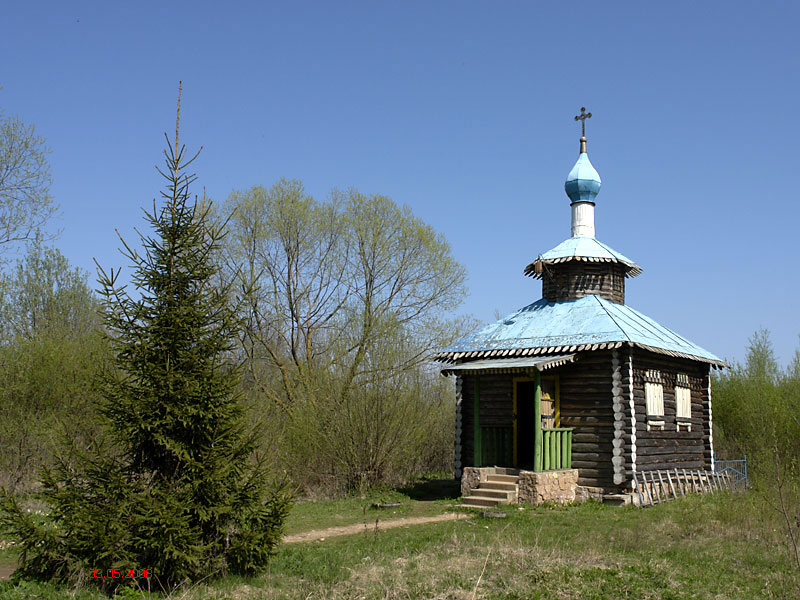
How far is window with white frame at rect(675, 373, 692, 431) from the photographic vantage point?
18172 millimetres

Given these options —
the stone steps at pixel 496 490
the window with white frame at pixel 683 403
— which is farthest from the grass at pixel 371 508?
the window with white frame at pixel 683 403

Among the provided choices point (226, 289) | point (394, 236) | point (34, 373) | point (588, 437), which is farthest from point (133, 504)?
point (394, 236)

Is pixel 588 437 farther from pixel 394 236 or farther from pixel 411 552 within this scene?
pixel 394 236

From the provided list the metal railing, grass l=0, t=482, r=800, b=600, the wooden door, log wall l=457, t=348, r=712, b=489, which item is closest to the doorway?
the wooden door

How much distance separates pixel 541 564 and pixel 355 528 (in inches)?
225

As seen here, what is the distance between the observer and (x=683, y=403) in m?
18.5

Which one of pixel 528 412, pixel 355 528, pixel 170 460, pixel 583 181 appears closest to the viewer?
pixel 170 460

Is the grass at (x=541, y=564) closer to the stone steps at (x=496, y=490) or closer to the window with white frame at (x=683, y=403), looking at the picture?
the stone steps at (x=496, y=490)

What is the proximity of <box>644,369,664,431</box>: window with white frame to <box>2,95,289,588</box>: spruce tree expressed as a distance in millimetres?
11378

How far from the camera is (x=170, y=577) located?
300 inches

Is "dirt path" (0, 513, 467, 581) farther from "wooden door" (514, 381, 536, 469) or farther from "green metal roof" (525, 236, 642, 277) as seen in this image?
"green metal roof" (525, 236, 642, 277)

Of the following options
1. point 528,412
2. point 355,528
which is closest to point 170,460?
point 355,528

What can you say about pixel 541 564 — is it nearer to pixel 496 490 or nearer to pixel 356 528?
pixel 356 528

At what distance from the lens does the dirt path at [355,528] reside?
12.3 metres
